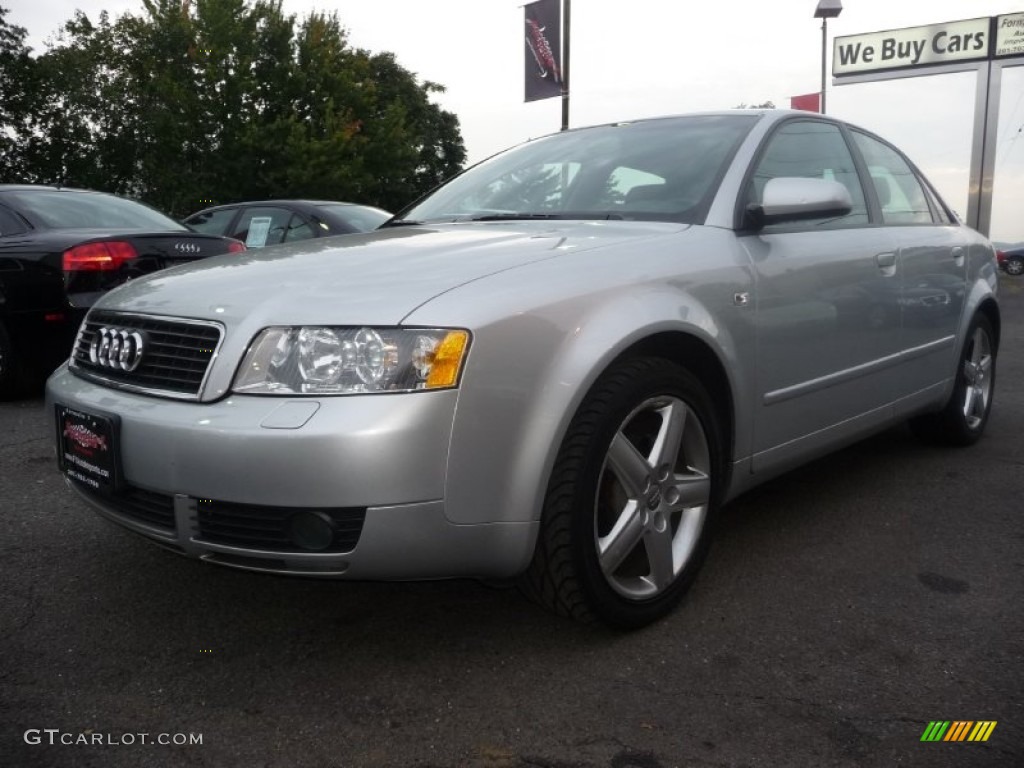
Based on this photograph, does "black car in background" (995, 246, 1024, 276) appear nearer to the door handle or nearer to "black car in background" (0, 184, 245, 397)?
the door handle

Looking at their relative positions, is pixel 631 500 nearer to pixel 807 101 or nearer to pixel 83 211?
pixel 83 211

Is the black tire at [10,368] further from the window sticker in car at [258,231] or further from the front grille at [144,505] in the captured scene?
the front grille at [144,505]

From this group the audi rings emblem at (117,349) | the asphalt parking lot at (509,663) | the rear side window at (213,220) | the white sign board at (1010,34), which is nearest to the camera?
the asphalt parking lot at (509,663)

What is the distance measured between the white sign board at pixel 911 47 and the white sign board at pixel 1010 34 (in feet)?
0.60

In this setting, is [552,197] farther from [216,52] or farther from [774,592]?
[216,52]

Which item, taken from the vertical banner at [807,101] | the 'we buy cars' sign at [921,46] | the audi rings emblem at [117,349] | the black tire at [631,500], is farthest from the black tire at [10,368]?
the 'we buy cars' sign at [921,46]

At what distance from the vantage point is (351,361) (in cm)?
199

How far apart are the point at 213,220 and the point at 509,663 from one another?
785cm

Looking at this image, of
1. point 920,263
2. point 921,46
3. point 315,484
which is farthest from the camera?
point 921,46

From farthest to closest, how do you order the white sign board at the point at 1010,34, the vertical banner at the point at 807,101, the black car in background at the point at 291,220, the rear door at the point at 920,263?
the white sign board at the point at 1010,34 < the vertical banner at the point at 807,101 < the black car in background at the point at 291,220 < the rear door at the point at 920,263

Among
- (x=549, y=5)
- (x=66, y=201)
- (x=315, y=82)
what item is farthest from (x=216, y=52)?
(x=66, y=201)

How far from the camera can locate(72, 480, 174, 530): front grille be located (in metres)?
2.12

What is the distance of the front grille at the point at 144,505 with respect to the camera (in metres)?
2.12

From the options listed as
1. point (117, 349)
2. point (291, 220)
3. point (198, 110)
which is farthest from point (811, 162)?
point (198, 110)
